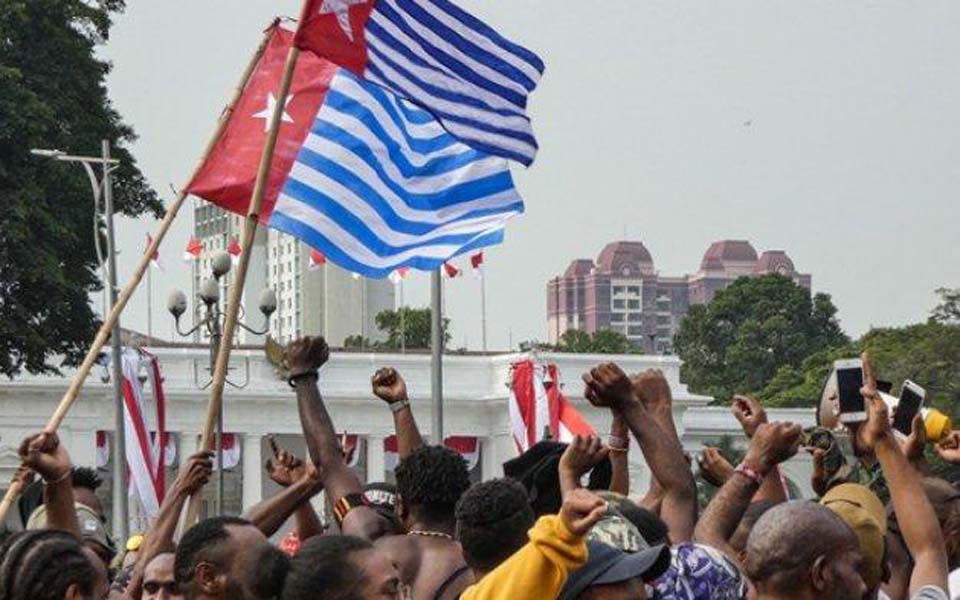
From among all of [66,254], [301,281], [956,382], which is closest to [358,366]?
[956,382]

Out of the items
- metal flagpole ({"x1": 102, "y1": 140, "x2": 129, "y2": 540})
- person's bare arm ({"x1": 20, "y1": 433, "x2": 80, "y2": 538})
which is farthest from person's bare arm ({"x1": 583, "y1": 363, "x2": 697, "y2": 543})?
metal flagpole ({"x1": 102, "y1": 140, "x2": 129, "y2": 540})

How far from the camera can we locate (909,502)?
8.02m

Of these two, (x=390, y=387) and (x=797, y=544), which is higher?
(x=390, y=387)

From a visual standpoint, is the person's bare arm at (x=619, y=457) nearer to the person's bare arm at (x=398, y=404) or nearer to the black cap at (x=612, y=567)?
the person's bare arm at (x=398, y=404)

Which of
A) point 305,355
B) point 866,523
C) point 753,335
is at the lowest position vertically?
point 866,523

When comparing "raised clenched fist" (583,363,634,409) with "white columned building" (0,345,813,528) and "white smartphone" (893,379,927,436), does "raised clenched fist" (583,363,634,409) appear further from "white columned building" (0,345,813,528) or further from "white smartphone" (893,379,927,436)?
"white columned building" (0,345,813,528)

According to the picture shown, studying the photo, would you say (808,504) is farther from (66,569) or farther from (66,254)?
(66,254)

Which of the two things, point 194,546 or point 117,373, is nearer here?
point 194,546

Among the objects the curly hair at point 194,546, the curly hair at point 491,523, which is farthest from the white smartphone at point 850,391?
the curly hair at point 194,546

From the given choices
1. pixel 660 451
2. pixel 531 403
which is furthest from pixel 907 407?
pixel 531 403

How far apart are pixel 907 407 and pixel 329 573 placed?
2.73 metres

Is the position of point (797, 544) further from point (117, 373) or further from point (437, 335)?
point (117, 373)

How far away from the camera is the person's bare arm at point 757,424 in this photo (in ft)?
31.0

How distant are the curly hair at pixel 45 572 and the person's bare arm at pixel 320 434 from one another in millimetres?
1758
